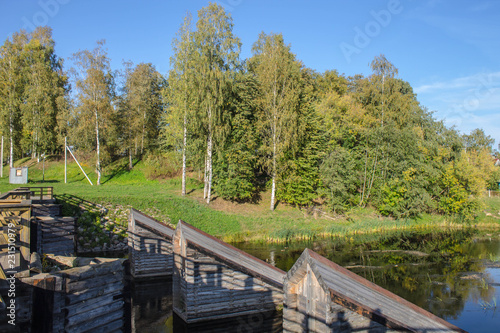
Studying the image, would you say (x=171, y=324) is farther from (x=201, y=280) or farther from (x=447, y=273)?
(x=447, y=273)

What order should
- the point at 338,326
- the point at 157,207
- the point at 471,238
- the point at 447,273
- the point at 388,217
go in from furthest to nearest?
the point at 388,217 < the point at 471,238 < the point at 157,207 < the point at 447,273 < the point at 338,326

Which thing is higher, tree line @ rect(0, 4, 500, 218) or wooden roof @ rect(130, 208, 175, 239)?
tree line @ rect(0, 4, 500, 218)

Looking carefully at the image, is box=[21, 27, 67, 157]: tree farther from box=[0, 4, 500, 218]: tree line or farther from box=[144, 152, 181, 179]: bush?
box=[144, 152, 181, 179]: bush

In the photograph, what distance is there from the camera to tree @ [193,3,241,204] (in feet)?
93.5

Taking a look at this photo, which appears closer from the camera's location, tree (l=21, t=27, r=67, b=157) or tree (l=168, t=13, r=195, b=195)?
tree (l=168, t=13, r=195, b=195)

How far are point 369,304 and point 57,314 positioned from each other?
627 centimetres

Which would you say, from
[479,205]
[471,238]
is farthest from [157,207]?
[479,205]

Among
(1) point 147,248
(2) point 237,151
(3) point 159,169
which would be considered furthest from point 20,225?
(3) point 159,169

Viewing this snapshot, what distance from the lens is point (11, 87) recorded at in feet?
129

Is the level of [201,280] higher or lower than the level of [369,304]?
lower

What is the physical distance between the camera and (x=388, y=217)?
3334cm

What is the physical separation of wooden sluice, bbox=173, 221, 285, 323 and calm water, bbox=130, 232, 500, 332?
1.27 feet

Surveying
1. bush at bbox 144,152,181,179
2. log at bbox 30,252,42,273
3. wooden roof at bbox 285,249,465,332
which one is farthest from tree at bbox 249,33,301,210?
log at bbox 30,252,42,273

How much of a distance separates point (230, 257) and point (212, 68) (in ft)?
71.8
